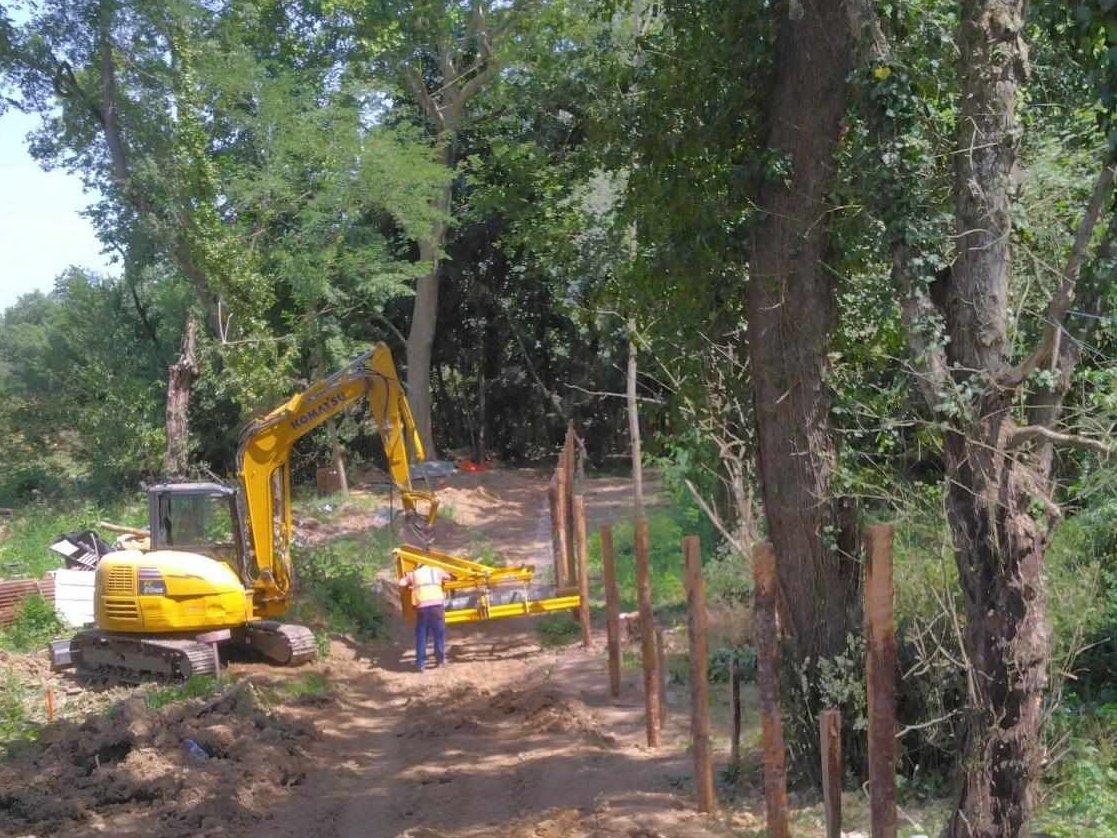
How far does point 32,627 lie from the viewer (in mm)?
17719

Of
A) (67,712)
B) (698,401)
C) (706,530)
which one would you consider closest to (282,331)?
(706,530)

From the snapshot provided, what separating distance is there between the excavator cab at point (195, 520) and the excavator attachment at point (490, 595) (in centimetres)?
212

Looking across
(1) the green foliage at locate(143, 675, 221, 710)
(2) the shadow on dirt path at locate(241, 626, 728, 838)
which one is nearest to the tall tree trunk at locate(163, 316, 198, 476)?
(2) the shadow on dirt path at locate(241, 626, 728, 838)

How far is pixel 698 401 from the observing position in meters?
12.7

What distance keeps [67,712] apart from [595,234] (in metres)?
8.38

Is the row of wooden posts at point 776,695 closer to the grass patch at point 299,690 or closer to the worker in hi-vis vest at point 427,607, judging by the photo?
the worker in hi-vis vest at point 427,607

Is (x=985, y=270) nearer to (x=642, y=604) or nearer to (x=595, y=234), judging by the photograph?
(x=642, y=604)

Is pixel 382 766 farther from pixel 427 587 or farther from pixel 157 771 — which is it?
pixel 427 587

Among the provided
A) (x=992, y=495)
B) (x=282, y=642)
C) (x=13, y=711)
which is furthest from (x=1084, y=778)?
(x=13, y=711)

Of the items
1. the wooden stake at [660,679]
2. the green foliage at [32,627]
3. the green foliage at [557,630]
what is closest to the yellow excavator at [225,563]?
the green foliage at [32,627]

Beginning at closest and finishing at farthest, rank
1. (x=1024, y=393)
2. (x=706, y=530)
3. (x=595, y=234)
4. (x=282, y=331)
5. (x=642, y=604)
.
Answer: (x=1024, y=393) → (x=642, y=604) → (x=595, y=234) → (x=706, y=530) → (x=282, y=331)

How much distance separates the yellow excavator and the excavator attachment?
35.4 inches

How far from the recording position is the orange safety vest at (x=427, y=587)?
51.0ft

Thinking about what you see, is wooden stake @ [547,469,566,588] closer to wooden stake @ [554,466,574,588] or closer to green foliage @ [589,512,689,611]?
wooden stake @ [554,466,574,588]
